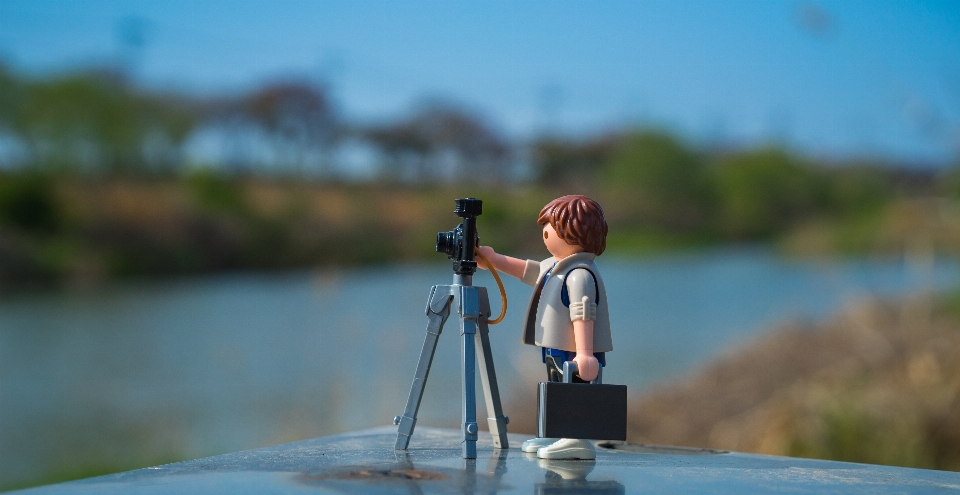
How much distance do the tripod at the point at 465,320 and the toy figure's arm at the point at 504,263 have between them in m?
0.04

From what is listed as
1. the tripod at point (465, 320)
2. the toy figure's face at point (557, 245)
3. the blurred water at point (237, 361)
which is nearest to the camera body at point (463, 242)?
the tripod at point (465, 320)

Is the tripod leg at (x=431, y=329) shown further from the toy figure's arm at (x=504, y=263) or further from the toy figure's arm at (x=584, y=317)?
the toy figure's arm at (x=584, y=317)

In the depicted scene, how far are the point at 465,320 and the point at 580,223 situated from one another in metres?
0.22

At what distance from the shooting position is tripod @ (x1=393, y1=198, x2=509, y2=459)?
139cm

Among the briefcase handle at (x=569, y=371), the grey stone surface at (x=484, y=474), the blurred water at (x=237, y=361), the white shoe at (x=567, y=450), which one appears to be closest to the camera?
the grey stone surface at (x=484, y=474)

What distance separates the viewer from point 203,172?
501cm

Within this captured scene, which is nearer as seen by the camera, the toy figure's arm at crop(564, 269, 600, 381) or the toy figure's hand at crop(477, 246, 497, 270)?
the toy figure's arm at crop(564, 269, 600, 381)

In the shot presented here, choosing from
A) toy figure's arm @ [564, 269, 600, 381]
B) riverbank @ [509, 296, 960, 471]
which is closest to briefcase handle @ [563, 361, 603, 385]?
toy figure's arm @ [564, 269, 600, 381]

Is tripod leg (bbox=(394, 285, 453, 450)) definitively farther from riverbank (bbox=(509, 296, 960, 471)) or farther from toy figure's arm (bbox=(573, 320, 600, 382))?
riverbank (bbox=(509, 296, 960, 471))

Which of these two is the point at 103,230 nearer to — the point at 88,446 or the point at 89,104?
the point at 89,104

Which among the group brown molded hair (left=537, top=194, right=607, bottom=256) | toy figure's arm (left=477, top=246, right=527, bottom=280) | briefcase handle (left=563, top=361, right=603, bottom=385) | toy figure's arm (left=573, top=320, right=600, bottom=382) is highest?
brown molded hair (left=537, top=194, right=607, bottom=256)

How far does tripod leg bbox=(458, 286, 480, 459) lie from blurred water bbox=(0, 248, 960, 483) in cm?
288

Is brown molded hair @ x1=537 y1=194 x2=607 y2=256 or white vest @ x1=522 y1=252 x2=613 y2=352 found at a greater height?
brown molded hair @ x1=537 y1=194 x2=607 y2=256

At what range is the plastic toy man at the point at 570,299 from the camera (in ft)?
4.39
